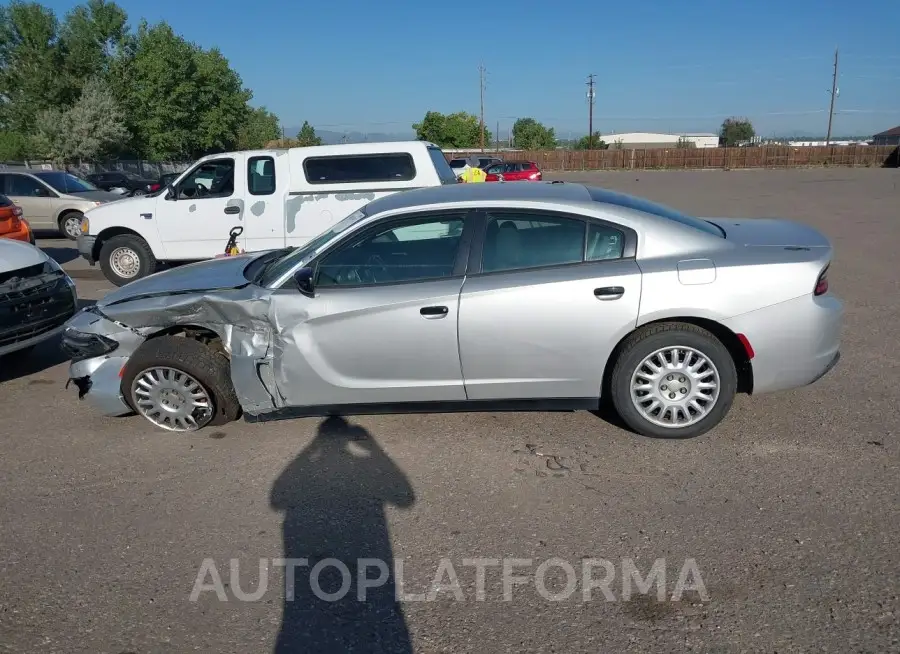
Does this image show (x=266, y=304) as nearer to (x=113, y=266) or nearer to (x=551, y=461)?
(x=551, y=461)

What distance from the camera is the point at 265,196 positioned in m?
9.85

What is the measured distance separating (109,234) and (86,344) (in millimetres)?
6536

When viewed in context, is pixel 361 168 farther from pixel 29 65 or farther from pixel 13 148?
pixel 29 65

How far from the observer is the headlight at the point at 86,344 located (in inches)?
191

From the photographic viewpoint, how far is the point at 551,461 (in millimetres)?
4316

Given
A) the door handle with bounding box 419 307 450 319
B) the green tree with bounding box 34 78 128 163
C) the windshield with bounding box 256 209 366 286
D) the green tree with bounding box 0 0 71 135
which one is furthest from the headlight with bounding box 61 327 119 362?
the green tree with bounding box 0 0 71 135

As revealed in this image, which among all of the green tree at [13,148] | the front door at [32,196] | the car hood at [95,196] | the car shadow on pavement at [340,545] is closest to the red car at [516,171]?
the car hood at [95,196]

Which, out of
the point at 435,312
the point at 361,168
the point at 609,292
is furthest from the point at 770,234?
the point at 361,168

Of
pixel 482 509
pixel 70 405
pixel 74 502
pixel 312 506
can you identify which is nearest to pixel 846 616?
pixel 482 509

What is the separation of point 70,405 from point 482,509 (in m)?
3.68

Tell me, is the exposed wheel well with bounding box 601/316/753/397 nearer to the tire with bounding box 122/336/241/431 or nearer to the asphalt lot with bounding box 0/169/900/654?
the asphalt lot with bounding box 0/169/900/654

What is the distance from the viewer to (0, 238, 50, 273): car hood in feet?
20.1

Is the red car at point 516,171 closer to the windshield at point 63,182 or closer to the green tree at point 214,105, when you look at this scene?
the windshield at point 63,182

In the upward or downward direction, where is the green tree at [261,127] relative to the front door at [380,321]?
upward
